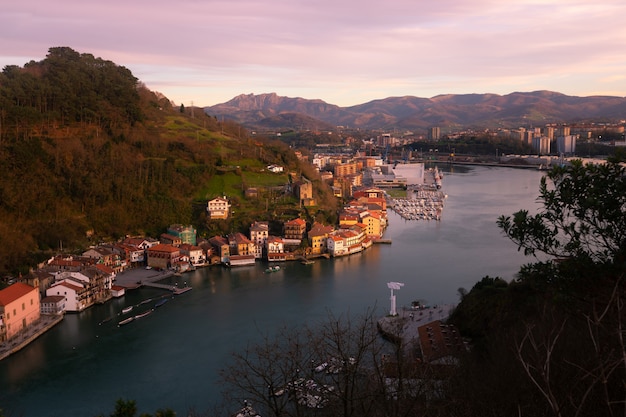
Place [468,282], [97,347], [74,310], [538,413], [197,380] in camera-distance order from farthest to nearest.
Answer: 1. [468,282]
2. [74,310]
3. [97,347]
4. [197,380]
5. [538,413]

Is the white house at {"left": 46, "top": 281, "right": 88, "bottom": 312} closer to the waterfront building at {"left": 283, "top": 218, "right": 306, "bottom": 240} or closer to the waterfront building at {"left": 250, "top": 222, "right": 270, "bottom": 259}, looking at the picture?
the waterfront building at {"left": 250, "top": 222, "right": 270, "bottom": 259}

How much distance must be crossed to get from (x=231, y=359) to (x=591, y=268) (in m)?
2.88

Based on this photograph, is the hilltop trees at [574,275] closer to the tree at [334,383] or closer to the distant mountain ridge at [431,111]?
the tree at [334,383]

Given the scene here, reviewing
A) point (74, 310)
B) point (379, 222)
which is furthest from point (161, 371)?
point (379, 222)

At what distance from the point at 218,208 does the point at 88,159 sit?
80.8 inches

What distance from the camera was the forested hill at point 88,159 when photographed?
6.61m

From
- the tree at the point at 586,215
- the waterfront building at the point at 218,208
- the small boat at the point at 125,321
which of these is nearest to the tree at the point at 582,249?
the tree at the point at 586,215

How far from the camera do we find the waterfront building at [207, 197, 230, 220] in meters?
7.73

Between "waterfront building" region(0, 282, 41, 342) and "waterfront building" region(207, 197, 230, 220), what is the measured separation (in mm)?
3200

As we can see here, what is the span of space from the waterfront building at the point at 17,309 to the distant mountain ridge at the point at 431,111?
35.2 meters

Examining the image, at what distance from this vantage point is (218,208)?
779 centimetres

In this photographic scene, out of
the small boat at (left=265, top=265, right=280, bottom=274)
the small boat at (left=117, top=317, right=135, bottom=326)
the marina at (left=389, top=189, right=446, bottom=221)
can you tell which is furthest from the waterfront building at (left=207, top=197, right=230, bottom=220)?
the marina at (left=389, top=189, right=446, bottom=221)

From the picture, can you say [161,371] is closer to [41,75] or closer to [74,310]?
[74,310]

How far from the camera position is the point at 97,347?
427cm
